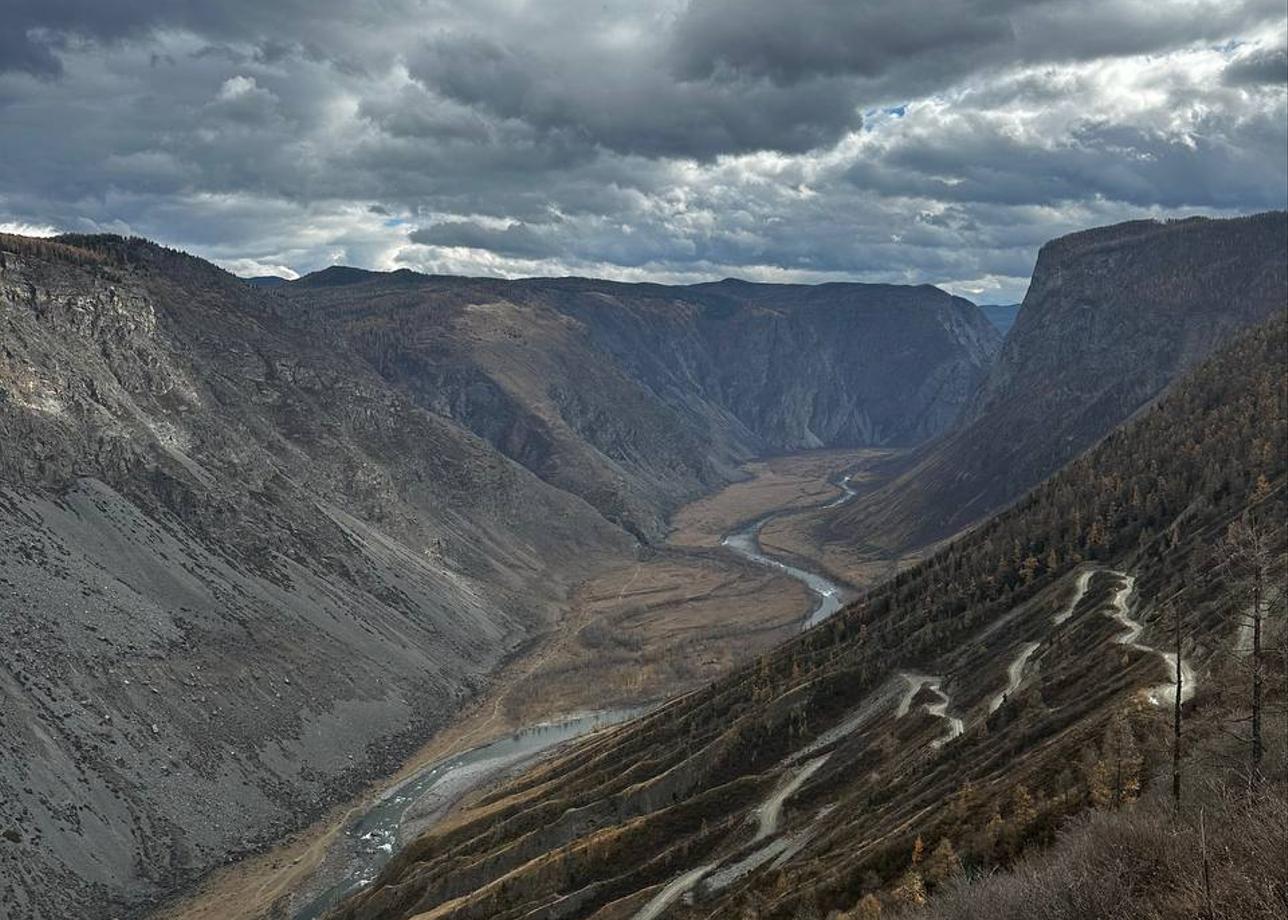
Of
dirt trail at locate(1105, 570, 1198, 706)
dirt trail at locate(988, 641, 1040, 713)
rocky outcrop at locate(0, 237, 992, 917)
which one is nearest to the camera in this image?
dirt trail at locate(1105, 570, 1198, 706)

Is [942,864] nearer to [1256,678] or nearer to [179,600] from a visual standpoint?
[1256,678]

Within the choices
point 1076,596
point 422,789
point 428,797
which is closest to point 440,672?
point 422,789

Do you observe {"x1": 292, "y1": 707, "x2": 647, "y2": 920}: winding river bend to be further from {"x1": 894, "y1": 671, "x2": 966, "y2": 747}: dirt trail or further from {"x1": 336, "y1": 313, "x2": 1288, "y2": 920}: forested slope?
{"x1": 894, "y1": 671, "x2": 966, "y2": 747}: dirt trail

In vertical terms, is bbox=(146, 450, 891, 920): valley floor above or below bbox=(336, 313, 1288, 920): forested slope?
below

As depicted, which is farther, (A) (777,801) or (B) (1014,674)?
(B) (1014,674)

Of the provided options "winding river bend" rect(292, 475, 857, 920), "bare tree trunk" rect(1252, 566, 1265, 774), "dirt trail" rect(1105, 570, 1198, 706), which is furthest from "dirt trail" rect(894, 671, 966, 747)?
"bare tree trunk" rect(1252, 566, 1265, 774)

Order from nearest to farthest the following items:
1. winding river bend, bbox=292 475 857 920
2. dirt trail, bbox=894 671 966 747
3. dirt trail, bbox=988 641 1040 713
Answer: dirt trail, bbox=894 671 966 747 → dirt trail, bbox=988 641 1040 713 → winding river bend, bbox=292 475 857 920

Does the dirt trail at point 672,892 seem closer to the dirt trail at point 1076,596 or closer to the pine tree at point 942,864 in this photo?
the pine tree at point 942,864

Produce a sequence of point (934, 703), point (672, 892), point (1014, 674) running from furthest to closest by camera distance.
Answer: point (934, 703) → point (1014, 674) → point (672, 892)

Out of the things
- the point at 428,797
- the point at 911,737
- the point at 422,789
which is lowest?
the point at 428,797

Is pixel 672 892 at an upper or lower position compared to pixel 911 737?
lower

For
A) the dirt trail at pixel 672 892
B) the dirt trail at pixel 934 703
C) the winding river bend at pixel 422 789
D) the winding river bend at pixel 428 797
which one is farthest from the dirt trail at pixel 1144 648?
the winding river bend at pixel 422 789
